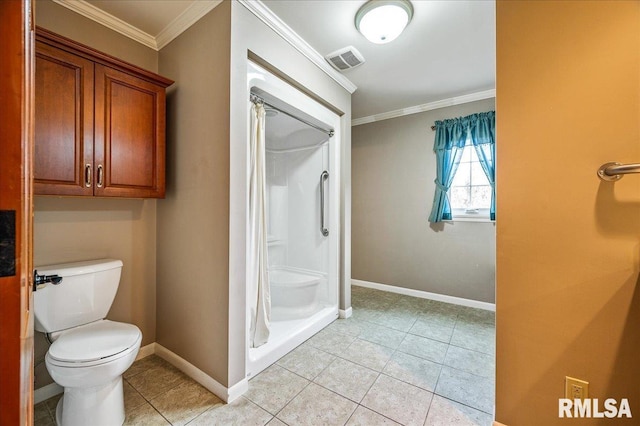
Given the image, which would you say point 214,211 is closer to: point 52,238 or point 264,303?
point 264,303

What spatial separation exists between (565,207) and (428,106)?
2.54 metres

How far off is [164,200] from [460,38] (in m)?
2.66

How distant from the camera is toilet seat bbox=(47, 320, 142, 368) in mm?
1250

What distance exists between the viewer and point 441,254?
3.24m

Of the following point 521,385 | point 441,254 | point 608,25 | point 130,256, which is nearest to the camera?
point 608,25

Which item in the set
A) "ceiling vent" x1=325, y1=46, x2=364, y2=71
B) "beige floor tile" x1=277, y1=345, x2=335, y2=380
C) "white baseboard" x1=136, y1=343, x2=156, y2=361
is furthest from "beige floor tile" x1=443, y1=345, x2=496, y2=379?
"ceiling vent" x1=325, y1=46, x2=364, y2=71

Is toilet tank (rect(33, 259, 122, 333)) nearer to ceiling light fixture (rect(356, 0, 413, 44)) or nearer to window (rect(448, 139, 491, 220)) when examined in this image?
ceiling light fixture (rect(356, 0, 413, 44))

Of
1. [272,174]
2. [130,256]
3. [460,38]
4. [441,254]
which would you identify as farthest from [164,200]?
[441,254]

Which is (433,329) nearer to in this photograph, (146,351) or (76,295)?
(146,351)

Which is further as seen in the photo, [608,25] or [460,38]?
[460,38]

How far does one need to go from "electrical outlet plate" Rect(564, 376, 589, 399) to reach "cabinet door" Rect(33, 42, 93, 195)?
268cm

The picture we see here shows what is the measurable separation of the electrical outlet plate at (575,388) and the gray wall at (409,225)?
6.40 feet

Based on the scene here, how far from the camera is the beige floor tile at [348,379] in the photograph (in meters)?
1.64

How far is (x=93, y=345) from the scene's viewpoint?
137cm
